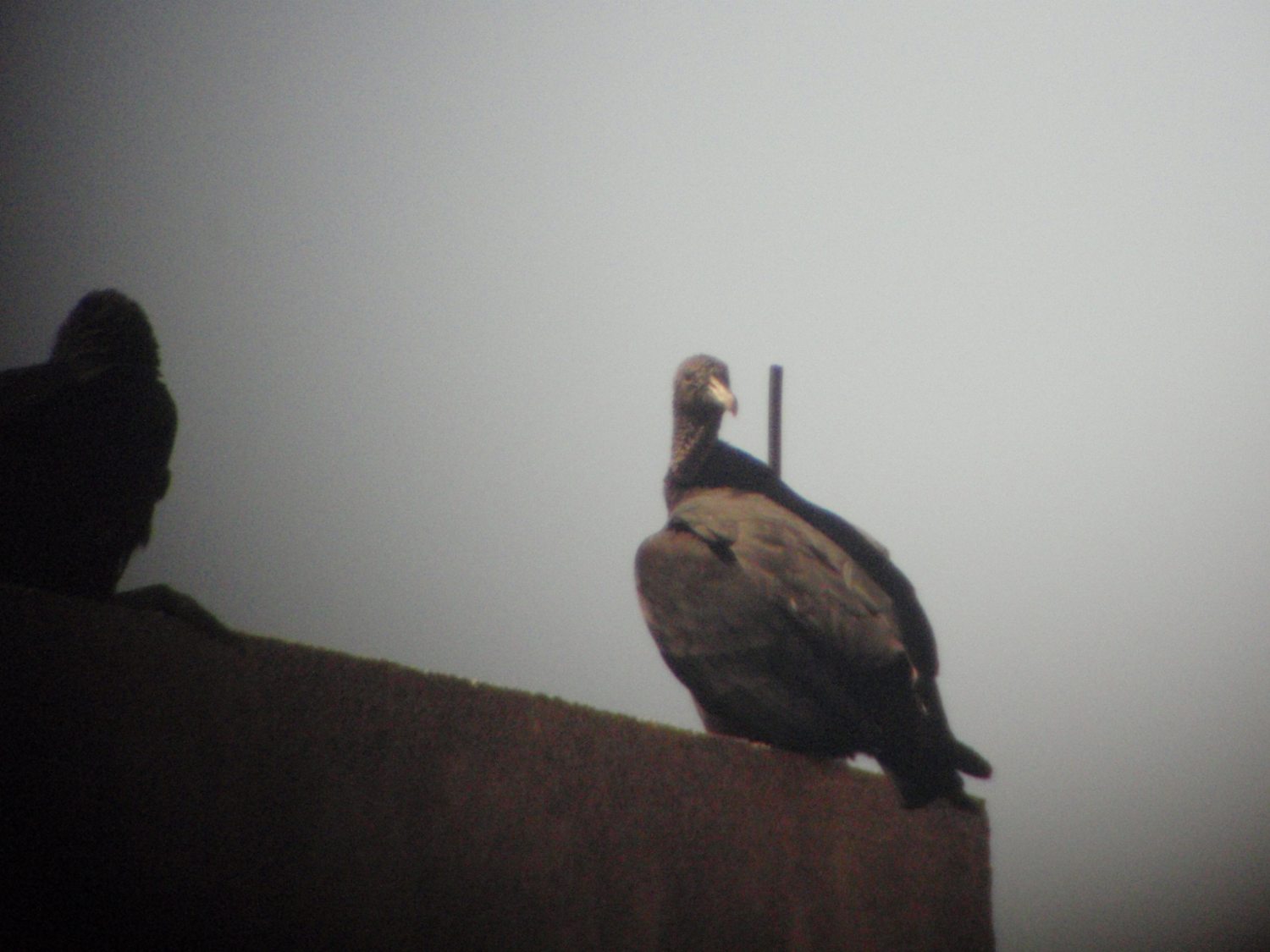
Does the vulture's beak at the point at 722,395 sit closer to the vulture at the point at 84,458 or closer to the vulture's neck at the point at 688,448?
the vulture's neck at the point at 688,448

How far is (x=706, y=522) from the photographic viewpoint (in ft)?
12.2

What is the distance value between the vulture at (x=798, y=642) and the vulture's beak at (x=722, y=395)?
3.20 ft

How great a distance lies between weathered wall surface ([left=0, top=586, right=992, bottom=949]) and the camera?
1.84m

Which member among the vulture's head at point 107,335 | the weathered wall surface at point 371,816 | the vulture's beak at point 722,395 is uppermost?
the vulture's beak at point 722,395

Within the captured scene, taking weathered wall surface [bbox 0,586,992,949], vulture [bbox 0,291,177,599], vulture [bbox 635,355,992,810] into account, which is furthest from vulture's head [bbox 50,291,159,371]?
weathered wall surface [bbox 0,586,992,949]

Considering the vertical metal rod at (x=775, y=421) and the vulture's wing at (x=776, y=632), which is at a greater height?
the vertical metal rod at (x=775, y=421)

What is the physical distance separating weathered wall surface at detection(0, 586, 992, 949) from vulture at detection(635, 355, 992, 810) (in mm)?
229

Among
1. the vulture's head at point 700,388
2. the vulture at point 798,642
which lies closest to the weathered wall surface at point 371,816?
the vulture at point 798,642

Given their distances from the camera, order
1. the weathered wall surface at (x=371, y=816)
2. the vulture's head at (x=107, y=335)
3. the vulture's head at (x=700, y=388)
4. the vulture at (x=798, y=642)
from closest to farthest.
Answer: the weathered wall surface at (x=371, y=816), the vulture at (x=798, y=642), the vulture's head at (x=107, y=335), the vulture's head at (x=700, y=388)

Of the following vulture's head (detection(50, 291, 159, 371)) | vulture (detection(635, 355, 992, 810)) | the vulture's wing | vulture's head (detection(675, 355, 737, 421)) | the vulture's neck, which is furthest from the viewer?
vulture's head (detection(675, 355, 737, 421))

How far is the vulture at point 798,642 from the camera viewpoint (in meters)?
2.98

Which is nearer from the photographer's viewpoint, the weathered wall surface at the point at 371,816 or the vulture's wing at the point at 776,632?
the weathered wall surface at the point at 371,816

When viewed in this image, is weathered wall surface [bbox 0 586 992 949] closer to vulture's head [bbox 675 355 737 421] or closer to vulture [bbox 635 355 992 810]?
vulture [bbox 635 355 992 810]

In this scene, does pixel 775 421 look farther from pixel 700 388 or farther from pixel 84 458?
pixel 84 458
